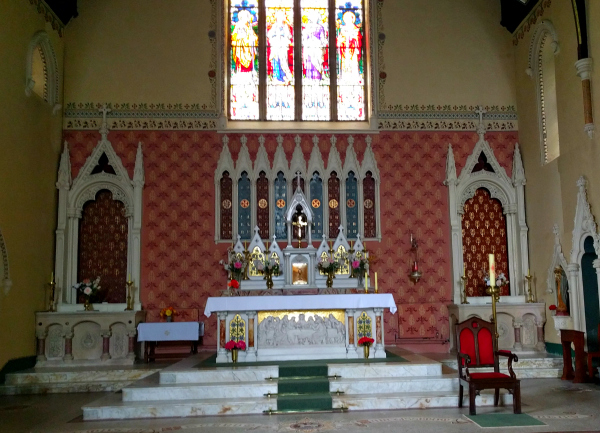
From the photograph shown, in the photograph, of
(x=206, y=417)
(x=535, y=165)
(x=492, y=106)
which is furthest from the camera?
(x=492, y=106)

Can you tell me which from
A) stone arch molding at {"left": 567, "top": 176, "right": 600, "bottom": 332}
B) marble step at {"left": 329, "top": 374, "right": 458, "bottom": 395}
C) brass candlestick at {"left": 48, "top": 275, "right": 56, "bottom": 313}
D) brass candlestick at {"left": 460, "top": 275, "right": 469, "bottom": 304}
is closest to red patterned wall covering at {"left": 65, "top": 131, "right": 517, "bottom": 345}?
brass candlestick at {"left": 460, "top": 275, "right": 469, "bottom": 304}

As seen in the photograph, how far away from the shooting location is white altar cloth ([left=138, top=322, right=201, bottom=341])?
1309 centimetres

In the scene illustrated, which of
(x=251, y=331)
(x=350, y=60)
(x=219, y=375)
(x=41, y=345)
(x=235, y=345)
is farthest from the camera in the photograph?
(x=350, y=60)

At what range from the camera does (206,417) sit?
900 cm

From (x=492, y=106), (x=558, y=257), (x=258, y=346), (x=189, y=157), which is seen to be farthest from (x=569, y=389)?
(x=189, y=157)

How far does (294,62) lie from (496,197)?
18.3ft

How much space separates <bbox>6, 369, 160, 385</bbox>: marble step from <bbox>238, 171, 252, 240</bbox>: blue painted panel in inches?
151

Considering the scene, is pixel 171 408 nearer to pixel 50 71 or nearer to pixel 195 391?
pixel 195 391

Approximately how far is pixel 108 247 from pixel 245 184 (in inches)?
131

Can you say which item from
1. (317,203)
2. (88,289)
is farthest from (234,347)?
(317,203)

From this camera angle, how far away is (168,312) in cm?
Answer: 1366

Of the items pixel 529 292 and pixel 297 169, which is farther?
pixel 297 169

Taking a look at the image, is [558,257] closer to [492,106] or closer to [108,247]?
[492,106]

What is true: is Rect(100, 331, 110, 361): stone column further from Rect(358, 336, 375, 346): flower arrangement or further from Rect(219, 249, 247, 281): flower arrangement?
Rect(358, 336, 375, 346): flower arrangement
